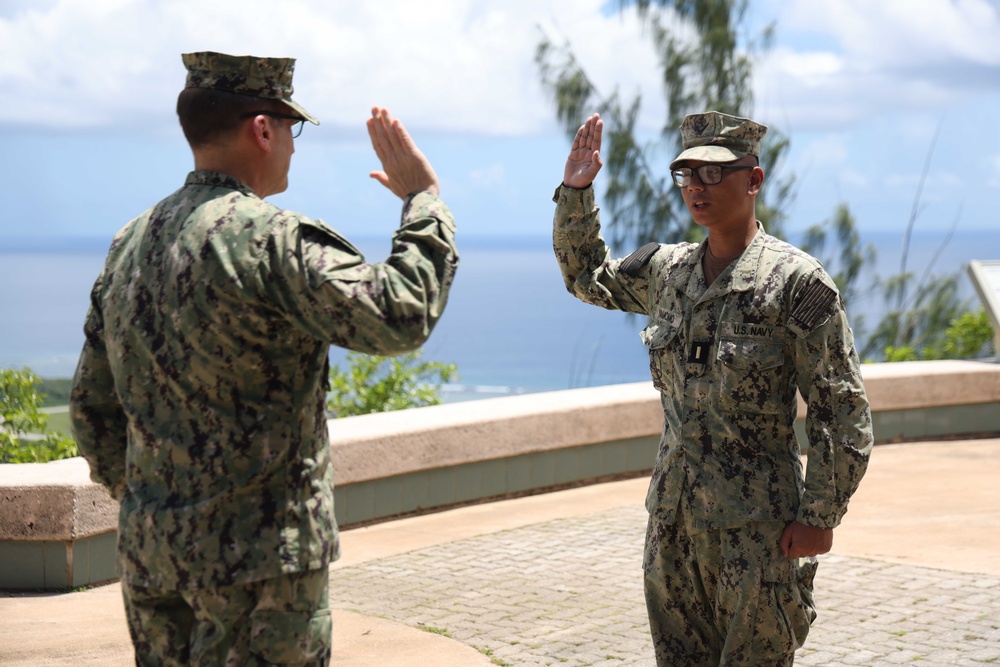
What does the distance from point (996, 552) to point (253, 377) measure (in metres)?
5.54

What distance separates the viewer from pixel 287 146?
10.6ft

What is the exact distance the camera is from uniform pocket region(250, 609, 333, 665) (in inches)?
116

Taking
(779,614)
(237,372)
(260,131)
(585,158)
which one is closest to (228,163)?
(260,131)

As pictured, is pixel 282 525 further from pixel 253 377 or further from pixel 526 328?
pixel 526 328

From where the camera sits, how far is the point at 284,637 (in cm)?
295

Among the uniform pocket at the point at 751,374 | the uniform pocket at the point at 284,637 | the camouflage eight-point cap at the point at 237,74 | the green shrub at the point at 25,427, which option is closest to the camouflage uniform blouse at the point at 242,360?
the uniform pocket at the point at 284,637

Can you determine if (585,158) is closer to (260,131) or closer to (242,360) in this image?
(260,131)

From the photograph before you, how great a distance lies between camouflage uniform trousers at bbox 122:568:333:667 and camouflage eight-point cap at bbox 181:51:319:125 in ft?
3.72

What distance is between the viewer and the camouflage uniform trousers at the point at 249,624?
2957mm

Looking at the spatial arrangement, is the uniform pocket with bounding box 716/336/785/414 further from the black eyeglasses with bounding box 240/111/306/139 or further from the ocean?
the ocean

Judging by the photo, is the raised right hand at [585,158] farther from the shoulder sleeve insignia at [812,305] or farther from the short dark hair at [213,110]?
the short dark hair at [213,110]

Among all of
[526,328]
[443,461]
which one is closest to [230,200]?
[443,461]

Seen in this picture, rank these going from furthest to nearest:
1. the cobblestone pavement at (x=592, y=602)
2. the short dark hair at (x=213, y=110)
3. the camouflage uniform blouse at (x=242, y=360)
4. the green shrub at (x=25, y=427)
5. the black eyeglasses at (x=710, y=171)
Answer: the green shrub at (x=25, y=427)
the cobblestone pavement at (x=592, y=602)
the black eyeglasses at (x=710, y=171)
the short dark hair at (x=213, y=110)
the camouflage uniform blouse at (x=242, y=360)

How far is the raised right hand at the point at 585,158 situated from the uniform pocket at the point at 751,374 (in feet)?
2.45
